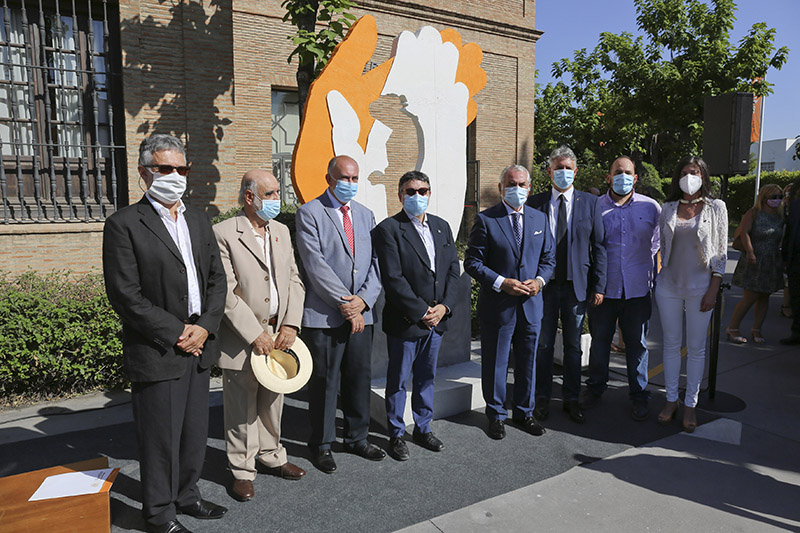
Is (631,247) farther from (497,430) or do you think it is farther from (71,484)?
(71,484)

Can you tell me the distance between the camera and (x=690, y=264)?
4359 mm

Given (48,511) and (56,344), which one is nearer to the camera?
(48,511)

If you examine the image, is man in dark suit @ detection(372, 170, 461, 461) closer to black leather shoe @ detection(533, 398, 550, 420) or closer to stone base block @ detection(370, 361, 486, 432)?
stone base block @ detection(370, 361, 486, 432)

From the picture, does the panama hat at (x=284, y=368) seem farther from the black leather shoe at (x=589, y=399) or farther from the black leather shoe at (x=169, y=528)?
the black leather shoe at (x=589, y=399)

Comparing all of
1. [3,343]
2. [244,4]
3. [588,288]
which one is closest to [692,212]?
[588,288]

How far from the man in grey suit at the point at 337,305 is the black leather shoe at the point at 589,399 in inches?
80.7

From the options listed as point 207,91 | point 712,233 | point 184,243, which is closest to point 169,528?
point 184,243

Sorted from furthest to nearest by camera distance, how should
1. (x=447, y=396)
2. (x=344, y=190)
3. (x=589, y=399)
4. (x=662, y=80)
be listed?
(x=662, y=80) < (x=589, y=399) < (x=447, y=396) < (x=344, y=190)

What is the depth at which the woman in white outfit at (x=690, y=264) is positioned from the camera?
4.35 meters

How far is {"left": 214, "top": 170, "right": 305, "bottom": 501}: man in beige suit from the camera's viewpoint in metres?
3.42

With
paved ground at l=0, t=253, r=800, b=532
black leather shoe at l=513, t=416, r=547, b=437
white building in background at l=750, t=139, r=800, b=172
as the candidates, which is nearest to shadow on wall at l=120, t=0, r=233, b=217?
paved ground at l=0, t=253, r=800, b=532

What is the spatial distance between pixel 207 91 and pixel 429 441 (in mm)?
8956

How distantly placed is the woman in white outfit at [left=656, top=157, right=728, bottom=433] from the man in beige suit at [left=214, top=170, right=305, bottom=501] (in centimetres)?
301

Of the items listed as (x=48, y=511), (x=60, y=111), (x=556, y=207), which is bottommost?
(x=48, y=511)
